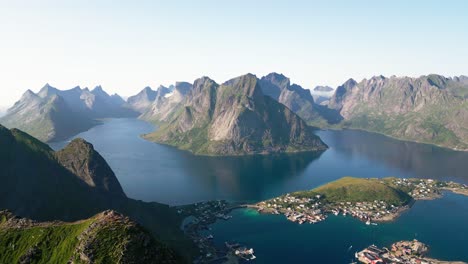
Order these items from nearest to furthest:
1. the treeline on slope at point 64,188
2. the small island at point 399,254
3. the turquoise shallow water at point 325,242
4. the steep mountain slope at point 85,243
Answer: the steep mountain slope at point 85,243
the small island at point 399,254
the treeline on slope at point 64,188
the turquoise shallow water at point 325,242

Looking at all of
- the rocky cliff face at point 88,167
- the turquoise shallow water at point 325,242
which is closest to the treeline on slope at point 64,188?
the rocky cliff face at point 88,167

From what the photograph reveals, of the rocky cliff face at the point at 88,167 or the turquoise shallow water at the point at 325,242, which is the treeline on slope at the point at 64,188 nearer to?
the rocky cliff face at the point at 88,167

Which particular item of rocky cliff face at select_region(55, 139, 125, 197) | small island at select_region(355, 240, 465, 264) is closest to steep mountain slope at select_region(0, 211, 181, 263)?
rocky cliff face at select_region(55, 139, 125, 197)

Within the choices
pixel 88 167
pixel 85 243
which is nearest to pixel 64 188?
pixel 88 167

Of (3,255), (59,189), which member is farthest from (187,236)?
(3,255)

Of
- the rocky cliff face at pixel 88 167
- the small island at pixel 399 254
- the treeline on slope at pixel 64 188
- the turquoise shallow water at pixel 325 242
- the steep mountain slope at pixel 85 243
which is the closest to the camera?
the steep mountain slope at pixel 85 243

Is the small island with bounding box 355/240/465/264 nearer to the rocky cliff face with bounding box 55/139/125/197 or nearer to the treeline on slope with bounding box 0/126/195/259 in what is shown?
the treeline on slope with bounding box 0/126/195/259

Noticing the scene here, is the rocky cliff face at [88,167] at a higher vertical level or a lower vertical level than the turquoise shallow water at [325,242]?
higher

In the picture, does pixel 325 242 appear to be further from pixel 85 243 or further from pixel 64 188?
pixel 85 243
